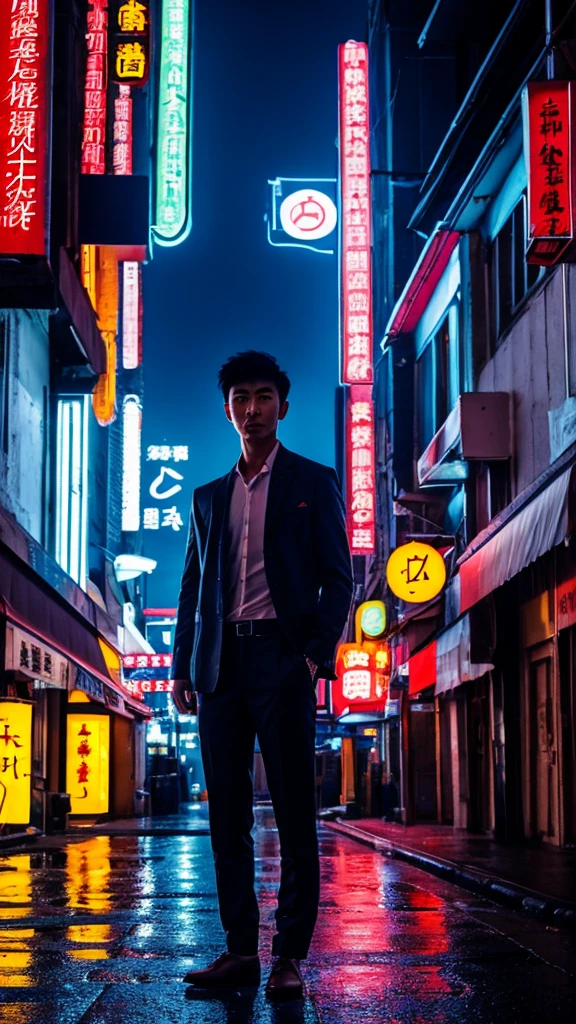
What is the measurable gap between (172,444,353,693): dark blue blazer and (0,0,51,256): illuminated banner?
8767 mm

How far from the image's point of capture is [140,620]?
52312 mm

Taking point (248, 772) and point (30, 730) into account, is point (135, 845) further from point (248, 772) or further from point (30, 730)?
point (248, 772)

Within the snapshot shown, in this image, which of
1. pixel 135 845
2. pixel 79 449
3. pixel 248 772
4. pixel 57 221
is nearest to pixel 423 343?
pixel 79 449

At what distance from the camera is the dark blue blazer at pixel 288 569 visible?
475 cm

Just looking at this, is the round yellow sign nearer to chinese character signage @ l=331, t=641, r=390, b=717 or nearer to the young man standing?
chinese character signage @ l=331, t=641, r=390, b=717

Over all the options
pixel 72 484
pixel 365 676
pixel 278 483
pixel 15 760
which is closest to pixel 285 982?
pixel 278 483

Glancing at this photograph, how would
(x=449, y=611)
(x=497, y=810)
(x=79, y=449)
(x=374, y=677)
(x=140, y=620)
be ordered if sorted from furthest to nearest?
(x=140, y=620) → (x=374, y=677) → (x=79, y=449) → (x=449, y=611) → (x=497, y=810)

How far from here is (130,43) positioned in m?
21.5

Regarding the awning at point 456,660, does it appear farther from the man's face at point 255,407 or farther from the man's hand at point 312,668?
the man's hand at point 312,668

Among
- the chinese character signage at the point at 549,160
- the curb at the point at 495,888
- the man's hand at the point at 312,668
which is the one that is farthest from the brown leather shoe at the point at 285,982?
the chinese character signage at the point at 549,160

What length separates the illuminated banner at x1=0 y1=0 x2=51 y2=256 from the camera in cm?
1323

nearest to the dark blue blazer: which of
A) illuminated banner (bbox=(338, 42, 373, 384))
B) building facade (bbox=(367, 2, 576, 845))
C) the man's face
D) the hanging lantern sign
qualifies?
the man's face

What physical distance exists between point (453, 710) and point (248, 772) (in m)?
20.5

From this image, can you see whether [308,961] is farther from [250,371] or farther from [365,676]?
[365,676]
